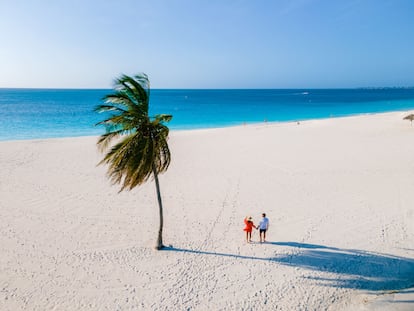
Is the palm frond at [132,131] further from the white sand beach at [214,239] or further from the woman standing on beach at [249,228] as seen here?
the woman standing on beach at [249,228]

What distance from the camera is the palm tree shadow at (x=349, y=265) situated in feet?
24.5

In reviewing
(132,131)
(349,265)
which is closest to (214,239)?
(349,265)

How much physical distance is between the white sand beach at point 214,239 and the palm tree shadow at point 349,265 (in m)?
0.04

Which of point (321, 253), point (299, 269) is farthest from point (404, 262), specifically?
point (299, 269)

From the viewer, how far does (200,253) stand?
355 inches

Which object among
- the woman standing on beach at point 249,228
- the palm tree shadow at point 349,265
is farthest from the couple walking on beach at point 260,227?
the palm tree shadow at point 349,265

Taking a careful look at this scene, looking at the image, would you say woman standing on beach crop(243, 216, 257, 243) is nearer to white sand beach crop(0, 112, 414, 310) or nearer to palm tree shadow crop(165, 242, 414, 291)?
white sand beach crop(0, 112, 414, 310)

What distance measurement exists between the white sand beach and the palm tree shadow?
0.04 meters

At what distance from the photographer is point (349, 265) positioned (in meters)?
8.26

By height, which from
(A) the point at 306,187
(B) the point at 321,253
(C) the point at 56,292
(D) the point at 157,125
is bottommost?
(C) the point at 56,292

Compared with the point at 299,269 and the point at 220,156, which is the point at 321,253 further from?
the point at 220,156

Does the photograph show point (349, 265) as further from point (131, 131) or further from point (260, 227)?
point (131, 131)

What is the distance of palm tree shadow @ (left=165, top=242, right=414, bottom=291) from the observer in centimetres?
748

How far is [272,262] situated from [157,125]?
5.39m
